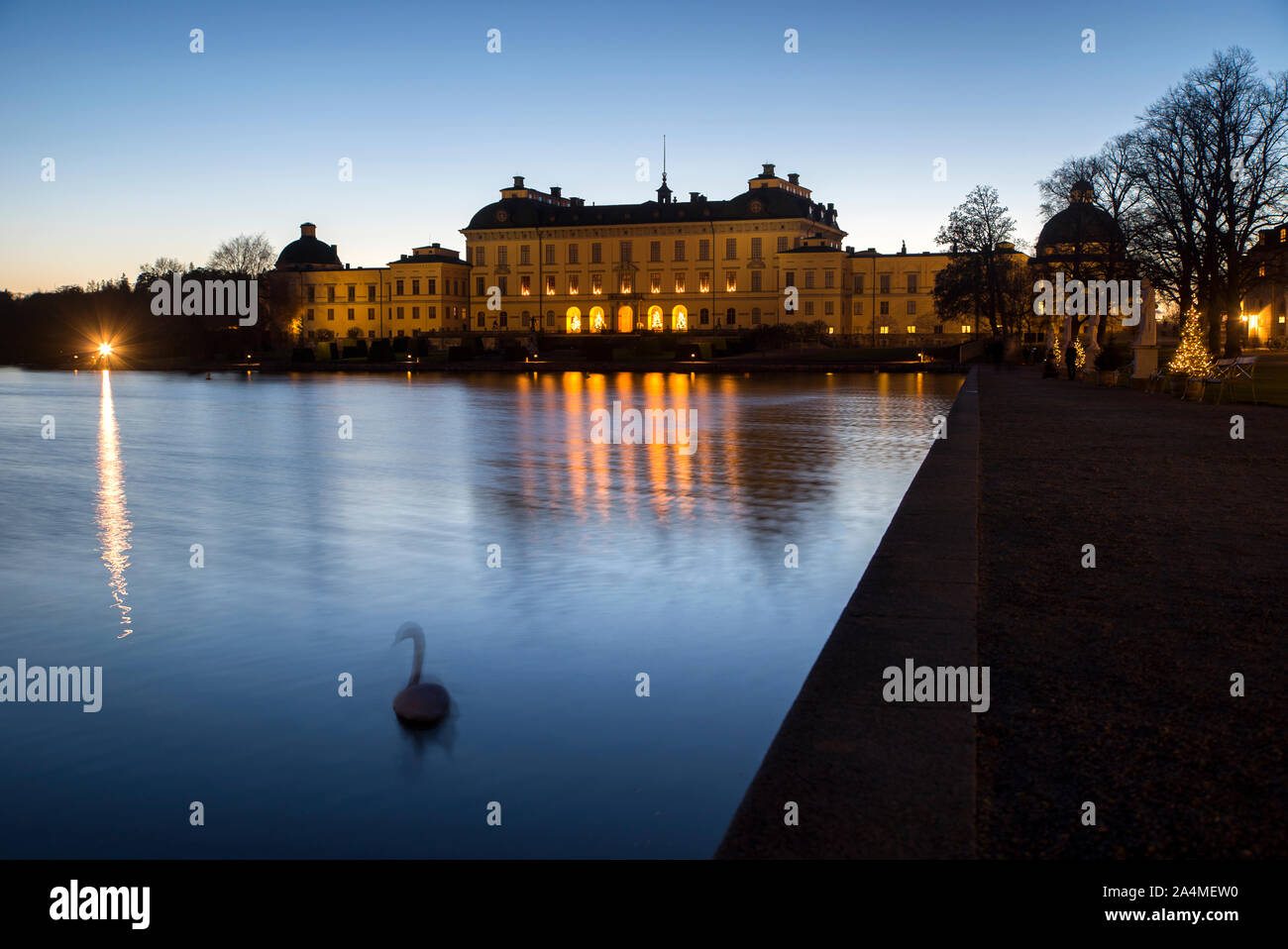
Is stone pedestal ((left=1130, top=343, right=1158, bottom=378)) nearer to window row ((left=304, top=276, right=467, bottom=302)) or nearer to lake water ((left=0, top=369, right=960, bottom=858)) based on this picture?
lake water ((left=0, top=369, right=960, bottom=858))

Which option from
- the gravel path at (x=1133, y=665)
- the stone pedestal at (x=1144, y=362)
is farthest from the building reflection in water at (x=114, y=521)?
the stone pedestal at (x=1144, y=362)

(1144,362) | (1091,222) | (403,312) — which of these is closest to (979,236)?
(1091,222)

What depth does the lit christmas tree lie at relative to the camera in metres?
25.5

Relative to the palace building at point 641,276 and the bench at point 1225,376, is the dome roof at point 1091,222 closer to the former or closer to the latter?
the bench at point 1225,376

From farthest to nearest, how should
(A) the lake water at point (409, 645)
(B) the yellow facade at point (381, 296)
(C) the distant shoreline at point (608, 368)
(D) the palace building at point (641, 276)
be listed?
(B) the yellow facade at point (381, 296) → (D) the palace building at point (641, 276) → (C) the distant shoreline at point (608, 368) → (A) the lake water at point (409, 645)

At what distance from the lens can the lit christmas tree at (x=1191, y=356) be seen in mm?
25547

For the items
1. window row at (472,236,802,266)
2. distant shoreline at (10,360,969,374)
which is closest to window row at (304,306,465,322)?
window row at (472,236,802,266)

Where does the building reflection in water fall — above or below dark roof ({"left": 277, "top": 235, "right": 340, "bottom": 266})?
below

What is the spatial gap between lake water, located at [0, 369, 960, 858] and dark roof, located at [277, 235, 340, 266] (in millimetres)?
100696

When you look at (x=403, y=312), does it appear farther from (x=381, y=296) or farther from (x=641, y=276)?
(x=641, y=276)

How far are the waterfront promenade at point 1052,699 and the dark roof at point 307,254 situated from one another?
108737 millimetres

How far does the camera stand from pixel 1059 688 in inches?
167

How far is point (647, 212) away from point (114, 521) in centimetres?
8866

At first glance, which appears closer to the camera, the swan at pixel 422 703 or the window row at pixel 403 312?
the swan at pixel 422 703
